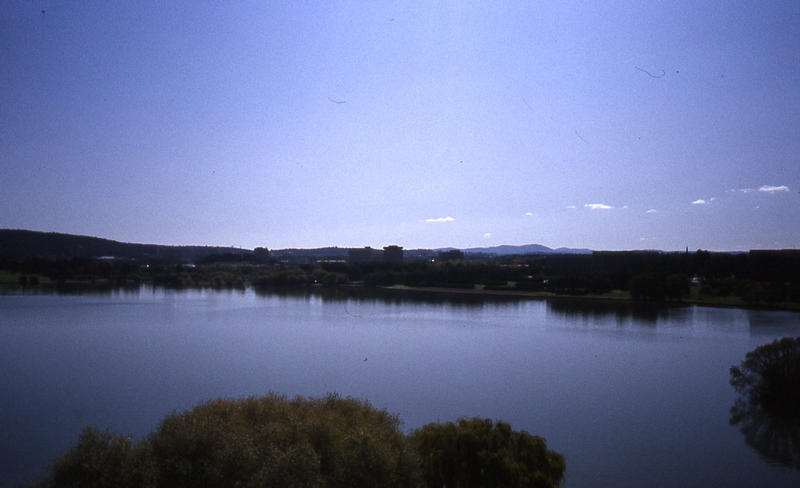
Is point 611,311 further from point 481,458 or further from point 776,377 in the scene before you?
point 481,458

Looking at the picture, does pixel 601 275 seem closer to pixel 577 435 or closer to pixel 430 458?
pixel 577 435

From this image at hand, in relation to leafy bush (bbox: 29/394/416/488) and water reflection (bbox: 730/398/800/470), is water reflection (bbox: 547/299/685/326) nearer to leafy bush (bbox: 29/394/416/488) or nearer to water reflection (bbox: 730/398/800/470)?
water reflection (bbox: 730/398/800/470)

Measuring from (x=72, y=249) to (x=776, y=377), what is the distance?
6663 centimetres

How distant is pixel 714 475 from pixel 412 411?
22.3 feet

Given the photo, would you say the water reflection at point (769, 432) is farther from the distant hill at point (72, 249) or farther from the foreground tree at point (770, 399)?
the distant hill at point (72, 249)

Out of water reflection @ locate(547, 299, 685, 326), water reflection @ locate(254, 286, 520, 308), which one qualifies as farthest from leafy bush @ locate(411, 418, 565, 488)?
water reflection @ locate(254, 286, 520, 308)

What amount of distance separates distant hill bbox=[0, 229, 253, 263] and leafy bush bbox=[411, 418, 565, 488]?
55480 millimetres

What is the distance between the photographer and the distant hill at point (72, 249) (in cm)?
5178

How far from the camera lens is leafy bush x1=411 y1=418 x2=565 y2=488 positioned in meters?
7.01

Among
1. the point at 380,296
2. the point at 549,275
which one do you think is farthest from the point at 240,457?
the point at 549,275

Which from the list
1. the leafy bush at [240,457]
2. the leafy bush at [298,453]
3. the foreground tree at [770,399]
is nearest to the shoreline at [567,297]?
the foreground tree at [770,399]

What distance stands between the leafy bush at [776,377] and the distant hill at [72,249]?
57.5 meters

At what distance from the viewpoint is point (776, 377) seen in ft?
49.5

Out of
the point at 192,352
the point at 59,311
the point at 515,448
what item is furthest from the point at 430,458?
the point at 59,311
